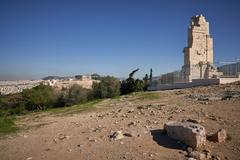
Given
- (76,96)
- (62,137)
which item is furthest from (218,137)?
(76,96)

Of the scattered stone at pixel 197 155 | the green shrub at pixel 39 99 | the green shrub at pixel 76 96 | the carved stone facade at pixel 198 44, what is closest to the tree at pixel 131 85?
the green shrub at pixel 76 96

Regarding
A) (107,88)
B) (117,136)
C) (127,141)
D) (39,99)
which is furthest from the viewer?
(39,99)

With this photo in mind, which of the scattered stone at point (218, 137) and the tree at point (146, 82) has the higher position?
the tree at point (146, 82)

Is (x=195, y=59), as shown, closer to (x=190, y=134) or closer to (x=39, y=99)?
(x=39, y=99)

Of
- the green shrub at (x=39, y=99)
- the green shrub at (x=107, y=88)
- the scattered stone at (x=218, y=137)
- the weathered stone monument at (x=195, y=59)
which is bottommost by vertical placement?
the green shrub at (x=39, y=99)

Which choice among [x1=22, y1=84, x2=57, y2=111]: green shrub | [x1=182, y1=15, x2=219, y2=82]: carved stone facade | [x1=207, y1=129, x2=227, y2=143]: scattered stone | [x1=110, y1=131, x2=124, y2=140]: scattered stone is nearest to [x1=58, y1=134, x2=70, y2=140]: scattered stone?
[x1=110, y1=131, x2=124, y2=140]: scattered stone

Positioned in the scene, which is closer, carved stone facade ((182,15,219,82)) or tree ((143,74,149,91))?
carved stone facade ((182,15,219,82))

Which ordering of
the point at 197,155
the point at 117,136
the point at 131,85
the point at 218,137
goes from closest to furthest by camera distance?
1. the point at 197,155
2. the point at 218,137
3. the point at 117,136
4. the point at 131,85

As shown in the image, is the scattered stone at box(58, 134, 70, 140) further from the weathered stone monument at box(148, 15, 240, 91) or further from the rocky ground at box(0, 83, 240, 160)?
the weathered stone monument at box(148, 15, 240, 91)

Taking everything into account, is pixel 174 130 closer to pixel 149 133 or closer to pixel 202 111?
pixel 149 133

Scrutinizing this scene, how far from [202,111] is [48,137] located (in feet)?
18.2

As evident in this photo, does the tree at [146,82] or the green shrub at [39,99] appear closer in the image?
the tree at [146,82]

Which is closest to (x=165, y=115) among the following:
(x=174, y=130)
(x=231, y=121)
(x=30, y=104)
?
(x=231, y=121)

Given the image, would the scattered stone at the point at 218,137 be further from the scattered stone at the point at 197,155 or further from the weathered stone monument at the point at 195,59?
the weathered stone monument at the point at 195,59
